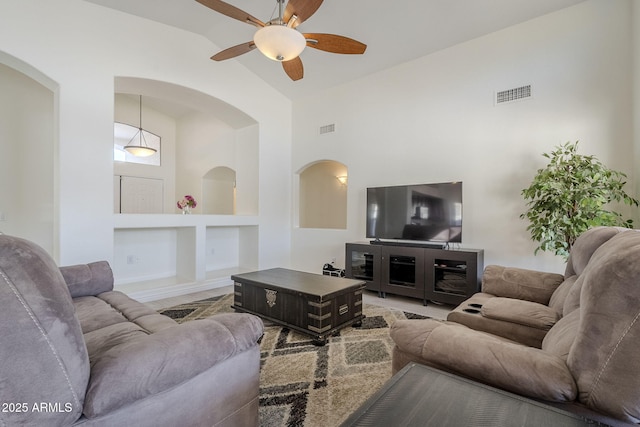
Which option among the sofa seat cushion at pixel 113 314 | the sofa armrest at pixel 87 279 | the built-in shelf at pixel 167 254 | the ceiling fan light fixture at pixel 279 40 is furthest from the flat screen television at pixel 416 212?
the sofa armrest at pixel 87 279

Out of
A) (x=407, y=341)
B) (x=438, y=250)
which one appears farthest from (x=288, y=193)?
(x=407, y=341)

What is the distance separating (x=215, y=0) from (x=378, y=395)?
2.83m

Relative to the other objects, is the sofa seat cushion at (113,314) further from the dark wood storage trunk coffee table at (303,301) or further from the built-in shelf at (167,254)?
the built-in shelf at (167,254)

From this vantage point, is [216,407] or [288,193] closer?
[216,407]

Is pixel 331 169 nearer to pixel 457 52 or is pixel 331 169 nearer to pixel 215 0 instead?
pixel 457 52

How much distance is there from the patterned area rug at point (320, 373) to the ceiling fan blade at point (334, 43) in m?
2.70

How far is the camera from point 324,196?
727 centimetres

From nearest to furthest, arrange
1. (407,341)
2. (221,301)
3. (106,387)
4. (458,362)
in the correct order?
1. (106,387)
2. (458,362)
3. (407,341)
4. (221,301)

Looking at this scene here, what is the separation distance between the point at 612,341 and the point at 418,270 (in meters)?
2.96

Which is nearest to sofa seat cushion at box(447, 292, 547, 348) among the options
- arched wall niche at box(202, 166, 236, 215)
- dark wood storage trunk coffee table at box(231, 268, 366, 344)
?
dark wood storage trunk coffee table at box(231, 268, 366, 344)

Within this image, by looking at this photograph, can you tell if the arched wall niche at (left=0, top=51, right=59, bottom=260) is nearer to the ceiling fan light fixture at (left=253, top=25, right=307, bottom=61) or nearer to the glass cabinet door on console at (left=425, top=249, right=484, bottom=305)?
the ceiling fan light fixture at (left=253, top=25, right=307, bottom=61)

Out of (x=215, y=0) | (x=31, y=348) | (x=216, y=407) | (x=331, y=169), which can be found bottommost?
(x=216, y=407)

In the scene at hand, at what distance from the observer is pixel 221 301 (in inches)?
156

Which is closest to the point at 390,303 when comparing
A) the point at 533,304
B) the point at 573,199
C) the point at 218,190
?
the point at 533,304
